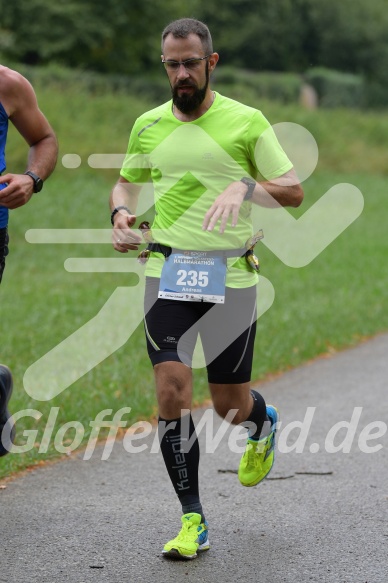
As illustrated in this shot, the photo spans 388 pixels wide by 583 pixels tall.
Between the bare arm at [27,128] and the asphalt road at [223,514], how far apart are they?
4.89ft

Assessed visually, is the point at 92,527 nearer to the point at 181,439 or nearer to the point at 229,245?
the point at 181,439

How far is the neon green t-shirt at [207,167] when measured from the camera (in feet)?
16.5

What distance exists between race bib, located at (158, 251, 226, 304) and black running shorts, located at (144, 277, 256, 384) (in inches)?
2.2

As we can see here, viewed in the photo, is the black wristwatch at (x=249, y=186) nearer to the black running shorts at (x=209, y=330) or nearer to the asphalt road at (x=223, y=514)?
the black running shorts at (x=209, y=330)

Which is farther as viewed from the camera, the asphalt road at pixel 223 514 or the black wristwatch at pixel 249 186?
the black wristwatch at pixel 249 186

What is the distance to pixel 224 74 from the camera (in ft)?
162

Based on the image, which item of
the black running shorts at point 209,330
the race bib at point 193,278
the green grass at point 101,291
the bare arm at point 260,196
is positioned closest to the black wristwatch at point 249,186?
the bare arm at point 260,196

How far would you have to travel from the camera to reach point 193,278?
4.99 meters

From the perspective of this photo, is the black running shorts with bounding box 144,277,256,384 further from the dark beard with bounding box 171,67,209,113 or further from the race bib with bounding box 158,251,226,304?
the dark beard with bounding box 171,67,209,113

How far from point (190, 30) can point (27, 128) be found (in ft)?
3.22

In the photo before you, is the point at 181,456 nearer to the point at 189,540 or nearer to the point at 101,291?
the point at 189,540

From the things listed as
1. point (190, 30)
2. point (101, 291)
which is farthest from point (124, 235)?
point (101, 291)

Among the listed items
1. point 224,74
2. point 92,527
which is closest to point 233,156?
point 92,527

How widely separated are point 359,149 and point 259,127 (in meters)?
33.6
